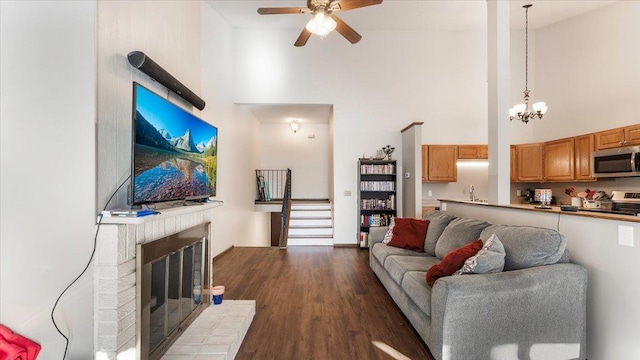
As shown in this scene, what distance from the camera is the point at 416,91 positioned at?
6223 millimetres

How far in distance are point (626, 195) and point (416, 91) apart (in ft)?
12.8

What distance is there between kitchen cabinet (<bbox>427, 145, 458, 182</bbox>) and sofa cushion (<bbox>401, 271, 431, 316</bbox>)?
3641mm

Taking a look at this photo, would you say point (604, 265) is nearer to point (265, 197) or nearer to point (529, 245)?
point (529, 245)

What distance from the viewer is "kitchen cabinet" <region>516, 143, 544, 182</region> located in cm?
579

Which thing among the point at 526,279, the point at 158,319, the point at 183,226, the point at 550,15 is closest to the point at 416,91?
the point at 550,15

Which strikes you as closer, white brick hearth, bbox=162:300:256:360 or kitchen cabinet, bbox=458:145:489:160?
white brick hearth, bbox=162:300:256:360

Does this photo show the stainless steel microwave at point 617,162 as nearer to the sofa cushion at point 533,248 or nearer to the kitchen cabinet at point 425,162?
the kitchen cabinet at point 425,162

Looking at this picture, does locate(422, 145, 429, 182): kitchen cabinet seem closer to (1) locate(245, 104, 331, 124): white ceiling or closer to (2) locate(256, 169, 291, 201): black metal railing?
(1) locate(245, 104, 331, 124): white ceiling

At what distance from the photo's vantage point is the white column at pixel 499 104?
11.4ft

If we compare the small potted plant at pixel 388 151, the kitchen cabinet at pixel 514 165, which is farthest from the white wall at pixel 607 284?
the kitchen cabinet at pixel 514 165

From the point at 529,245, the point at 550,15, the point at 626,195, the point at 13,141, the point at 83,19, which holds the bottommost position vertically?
the point at 529,245

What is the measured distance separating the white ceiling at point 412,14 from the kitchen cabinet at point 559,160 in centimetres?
250

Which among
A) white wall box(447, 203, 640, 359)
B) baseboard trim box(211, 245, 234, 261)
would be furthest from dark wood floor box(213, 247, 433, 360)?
white wall box(447, 203, 640, 359)

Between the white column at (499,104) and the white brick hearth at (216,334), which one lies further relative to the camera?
the white column at (499,104)
